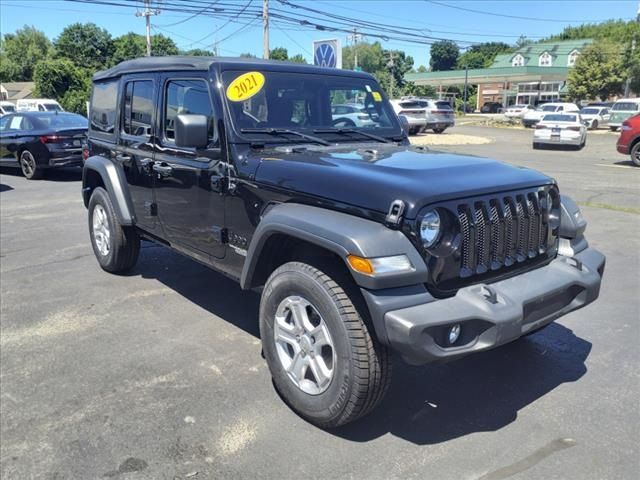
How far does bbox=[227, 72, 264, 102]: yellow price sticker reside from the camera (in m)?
3.80

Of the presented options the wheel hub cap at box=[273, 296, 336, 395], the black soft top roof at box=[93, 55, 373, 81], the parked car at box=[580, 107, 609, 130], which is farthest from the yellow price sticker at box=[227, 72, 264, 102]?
the parked car at box=[580, 107, 609, 130]

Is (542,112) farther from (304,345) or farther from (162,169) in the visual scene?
(304,345)

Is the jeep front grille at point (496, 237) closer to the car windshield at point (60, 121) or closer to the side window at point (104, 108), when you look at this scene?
the side window at point (104, 108)

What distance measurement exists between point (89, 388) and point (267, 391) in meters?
1.14

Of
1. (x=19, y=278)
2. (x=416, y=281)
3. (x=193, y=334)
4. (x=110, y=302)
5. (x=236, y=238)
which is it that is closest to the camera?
(x=416, y=281)

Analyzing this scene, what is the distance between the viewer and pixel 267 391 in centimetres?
343

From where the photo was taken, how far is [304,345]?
3.04 meters

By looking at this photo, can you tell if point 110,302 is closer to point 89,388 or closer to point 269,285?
point 89,388

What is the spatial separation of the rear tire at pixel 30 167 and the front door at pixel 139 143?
865 cm

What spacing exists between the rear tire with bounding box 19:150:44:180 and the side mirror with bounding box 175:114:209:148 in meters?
10.4

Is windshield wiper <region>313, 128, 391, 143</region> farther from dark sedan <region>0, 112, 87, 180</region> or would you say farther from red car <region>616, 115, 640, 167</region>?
red car <region>616, 115, 640, 167</region>

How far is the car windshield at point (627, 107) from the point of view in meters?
31.8

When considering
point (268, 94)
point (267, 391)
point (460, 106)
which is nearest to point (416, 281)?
point (267, 391)

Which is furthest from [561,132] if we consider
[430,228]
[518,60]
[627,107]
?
[518,60]
